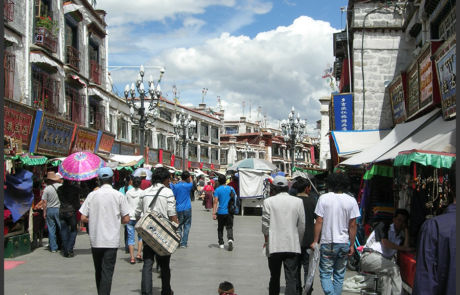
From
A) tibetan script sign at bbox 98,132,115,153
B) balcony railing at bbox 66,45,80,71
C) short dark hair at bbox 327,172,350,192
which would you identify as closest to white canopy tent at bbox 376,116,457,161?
short dark hair at bbox 327,172,350,192

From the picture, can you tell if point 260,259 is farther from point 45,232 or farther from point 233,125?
point 233,125

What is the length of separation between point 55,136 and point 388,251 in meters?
14.5

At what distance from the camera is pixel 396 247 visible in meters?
6.58

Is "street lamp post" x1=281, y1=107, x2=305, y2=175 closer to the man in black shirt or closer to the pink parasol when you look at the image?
the pink parasol

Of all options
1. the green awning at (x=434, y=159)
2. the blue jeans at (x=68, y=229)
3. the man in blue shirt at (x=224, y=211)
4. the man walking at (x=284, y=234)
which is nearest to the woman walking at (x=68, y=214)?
the blue jeans at (x=68, y=229)

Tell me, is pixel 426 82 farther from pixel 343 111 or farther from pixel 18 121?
pixel 18 121

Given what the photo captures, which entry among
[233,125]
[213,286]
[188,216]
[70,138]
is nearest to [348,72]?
[188,216]

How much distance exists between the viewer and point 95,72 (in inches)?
995

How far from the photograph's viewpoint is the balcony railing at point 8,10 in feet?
51.9

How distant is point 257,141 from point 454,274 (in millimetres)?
84836

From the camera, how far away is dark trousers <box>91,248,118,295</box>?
20.7 ft

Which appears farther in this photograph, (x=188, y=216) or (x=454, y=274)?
(x=188, y=216)

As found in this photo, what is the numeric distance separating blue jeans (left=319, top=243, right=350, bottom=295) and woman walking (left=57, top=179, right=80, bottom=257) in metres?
6.50

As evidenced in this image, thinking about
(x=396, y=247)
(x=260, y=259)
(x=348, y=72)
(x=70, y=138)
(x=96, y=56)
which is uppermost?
(x=96, y=56)
